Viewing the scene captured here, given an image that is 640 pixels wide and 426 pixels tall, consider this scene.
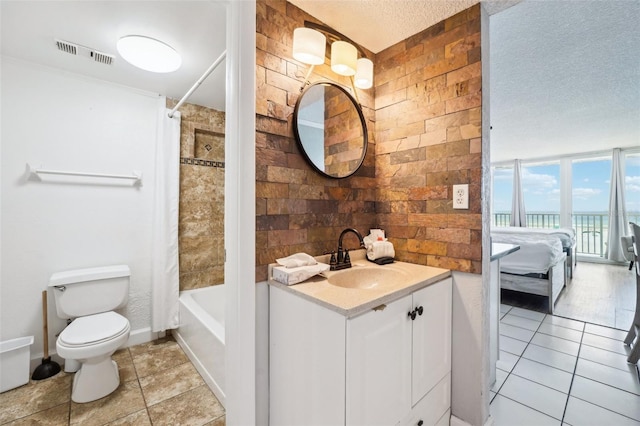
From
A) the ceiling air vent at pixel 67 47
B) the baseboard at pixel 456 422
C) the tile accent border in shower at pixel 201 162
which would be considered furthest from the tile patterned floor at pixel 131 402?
the ceiling air vent at pixel 67 47

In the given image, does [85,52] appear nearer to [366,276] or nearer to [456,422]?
[366,276]

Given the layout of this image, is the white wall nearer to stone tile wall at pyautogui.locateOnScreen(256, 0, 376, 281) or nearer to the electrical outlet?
stone tile wall at pyautogui.locateOnScreen(256, 0, 376, 281)

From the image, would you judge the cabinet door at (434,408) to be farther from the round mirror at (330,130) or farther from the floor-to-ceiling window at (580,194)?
the floor-to-ceiling window at (580,194)

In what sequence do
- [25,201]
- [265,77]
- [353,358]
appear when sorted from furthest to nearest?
[25,201] < [265,77] < [353,358]

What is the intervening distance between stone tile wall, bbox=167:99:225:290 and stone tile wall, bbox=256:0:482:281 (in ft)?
5.31

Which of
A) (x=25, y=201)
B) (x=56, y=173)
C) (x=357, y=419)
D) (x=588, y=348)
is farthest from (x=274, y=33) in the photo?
(x=588, y=348)

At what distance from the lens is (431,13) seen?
145 cm

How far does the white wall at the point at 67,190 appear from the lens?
74.6 inches

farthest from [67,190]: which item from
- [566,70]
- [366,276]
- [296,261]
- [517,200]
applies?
[517,200]

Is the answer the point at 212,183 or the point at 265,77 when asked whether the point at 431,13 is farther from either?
the point at 212,183

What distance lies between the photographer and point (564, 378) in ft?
6.20

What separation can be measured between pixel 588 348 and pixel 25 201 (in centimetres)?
460

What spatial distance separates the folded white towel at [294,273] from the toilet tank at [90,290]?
1.69 meters

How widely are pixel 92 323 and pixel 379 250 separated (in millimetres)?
2045
